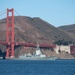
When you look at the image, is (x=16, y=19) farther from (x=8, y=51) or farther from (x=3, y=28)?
(x=8, y=51)

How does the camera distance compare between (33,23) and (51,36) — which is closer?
(51,36)

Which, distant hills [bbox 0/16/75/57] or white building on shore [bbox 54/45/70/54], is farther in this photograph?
distant hills [bbox 0/16/75/57]
